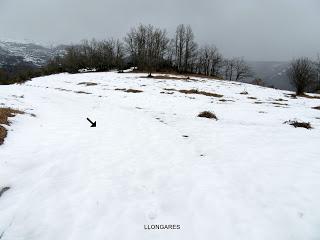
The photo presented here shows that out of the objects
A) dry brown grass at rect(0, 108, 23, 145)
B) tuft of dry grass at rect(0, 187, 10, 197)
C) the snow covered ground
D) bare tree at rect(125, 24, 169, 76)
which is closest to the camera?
the snow covered ground

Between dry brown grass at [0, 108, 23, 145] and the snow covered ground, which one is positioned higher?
dry brown grass at [0, 108, 23, 145]

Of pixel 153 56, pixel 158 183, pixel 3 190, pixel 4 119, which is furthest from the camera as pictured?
pixel 153 56

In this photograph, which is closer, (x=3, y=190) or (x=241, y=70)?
(x=3, y=190)

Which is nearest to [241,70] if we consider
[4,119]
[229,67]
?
[229,67]

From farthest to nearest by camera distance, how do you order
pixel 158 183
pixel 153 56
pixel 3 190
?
pixel 153 56, pixel 158 183, pixel 3 190

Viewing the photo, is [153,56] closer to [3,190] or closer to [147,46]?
[147,46]

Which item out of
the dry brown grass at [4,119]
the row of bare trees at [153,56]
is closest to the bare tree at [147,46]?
the row of bare trees at [153,56]

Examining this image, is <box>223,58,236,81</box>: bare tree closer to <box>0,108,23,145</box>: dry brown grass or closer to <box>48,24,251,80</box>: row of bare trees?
<box>48,24,251,80</box>: row of bare trees

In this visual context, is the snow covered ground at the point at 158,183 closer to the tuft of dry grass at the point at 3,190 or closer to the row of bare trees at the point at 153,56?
the tuft of dry grass at the point at 3,190

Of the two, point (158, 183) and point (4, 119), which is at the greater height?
point (4, 119)

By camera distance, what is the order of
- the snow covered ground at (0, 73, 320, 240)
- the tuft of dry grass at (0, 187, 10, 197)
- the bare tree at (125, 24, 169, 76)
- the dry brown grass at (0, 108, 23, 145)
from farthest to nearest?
the bare tree at (125, 24, 169, 76) → the dry brown grass at (0, 108, 23, 145) → the tuft of dry grass at (0, 187, 10, 197) → the snow covered ground at (0, 73, 320, 240)

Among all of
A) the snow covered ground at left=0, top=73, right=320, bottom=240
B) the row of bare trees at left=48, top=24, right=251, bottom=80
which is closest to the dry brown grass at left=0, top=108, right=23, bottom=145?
the snow covered ground at left=0, top=73, right=320, bottom=240

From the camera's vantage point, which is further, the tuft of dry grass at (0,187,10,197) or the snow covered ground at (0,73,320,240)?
the tuft of dry grass at (0,187,10,197)

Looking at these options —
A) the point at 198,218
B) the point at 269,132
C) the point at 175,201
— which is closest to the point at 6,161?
the point at 175,201
